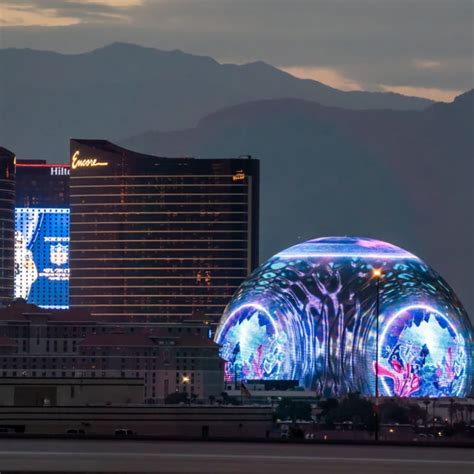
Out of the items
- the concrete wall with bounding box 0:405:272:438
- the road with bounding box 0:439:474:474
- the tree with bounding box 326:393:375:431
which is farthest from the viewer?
the tree with bounding box 326:393:375:431

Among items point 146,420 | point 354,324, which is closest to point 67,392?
point 146,420

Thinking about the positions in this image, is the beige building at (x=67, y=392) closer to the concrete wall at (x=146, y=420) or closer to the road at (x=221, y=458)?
the concrete wall at (x=146, y=420)

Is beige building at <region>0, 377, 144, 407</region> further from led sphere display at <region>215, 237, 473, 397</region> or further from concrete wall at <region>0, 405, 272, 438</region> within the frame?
led sphere display at <region>215, 237, 473, 397</region>

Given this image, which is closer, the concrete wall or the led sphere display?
the concrete wall

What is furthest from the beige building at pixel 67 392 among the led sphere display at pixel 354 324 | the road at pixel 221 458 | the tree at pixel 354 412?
the led sphere display at pixel 354 324

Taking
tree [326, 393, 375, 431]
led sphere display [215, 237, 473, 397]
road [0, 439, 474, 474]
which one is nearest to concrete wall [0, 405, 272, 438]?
tree [326, 393, 375, 431]

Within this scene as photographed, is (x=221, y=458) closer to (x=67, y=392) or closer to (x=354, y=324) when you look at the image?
(x=67, y=392)
